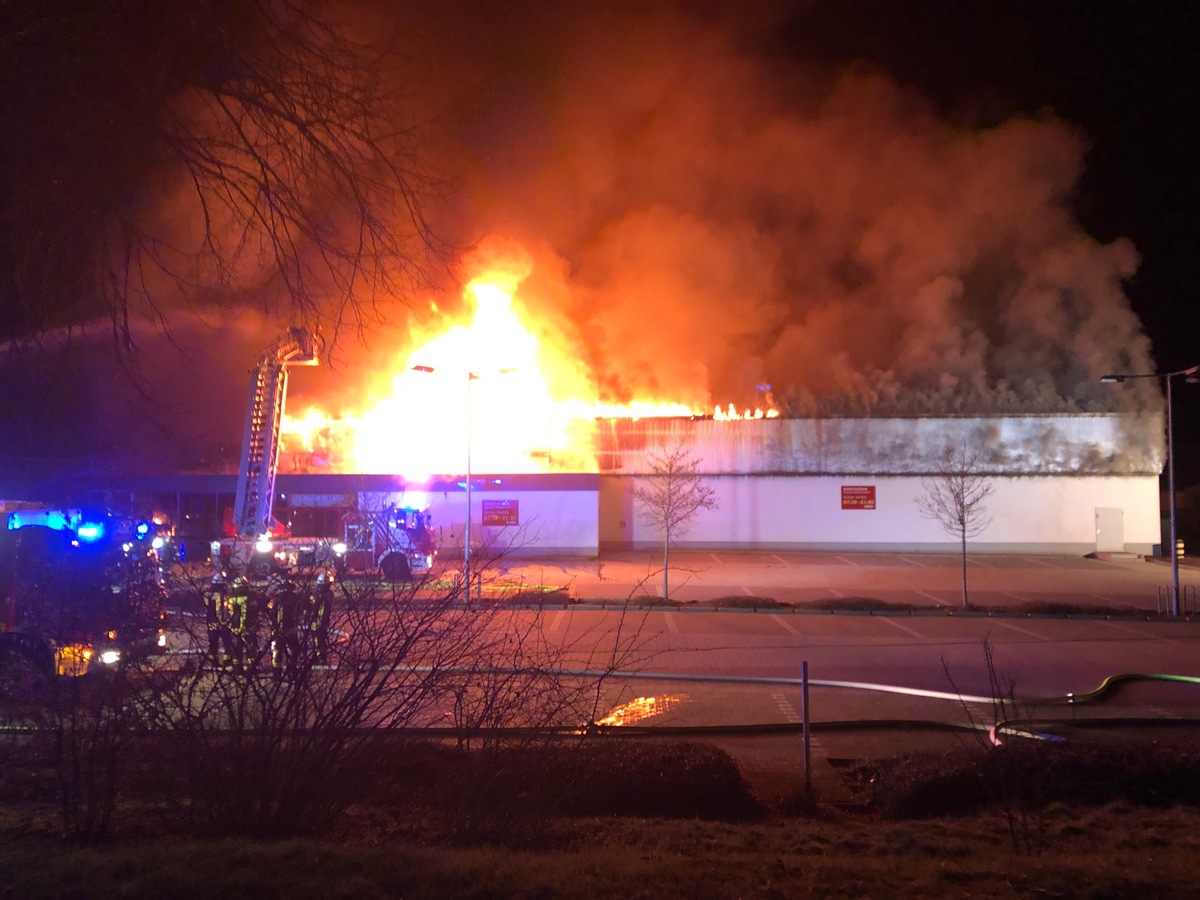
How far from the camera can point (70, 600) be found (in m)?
7.25

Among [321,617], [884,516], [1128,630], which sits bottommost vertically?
[1128,630]

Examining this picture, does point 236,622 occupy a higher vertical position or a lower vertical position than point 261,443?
lower

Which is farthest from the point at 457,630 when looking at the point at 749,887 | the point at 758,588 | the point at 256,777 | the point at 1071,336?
the point at 1071,336

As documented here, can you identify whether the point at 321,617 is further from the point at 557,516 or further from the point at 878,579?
the point at 557,516

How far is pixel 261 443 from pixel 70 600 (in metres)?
14.4

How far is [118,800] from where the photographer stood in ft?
17.1

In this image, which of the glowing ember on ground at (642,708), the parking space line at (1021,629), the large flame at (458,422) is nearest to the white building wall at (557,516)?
the large flame at (458,422)

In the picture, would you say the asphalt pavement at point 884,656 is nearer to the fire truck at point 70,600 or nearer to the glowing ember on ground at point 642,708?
the glowing ember on ground at point 642,708

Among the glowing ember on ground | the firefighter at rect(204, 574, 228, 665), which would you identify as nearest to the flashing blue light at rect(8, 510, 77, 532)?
the firefighter at rect(204, 574, 228, 665)

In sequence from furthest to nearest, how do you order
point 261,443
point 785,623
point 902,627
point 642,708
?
point 261,443 → point 785,623 → point 902,627 → point 642,708

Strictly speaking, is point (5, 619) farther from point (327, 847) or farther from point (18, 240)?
point (327, 847)

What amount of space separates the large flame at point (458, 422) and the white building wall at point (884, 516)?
3.51m

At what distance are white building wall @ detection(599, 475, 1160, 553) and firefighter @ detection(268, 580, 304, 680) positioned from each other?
109 feet

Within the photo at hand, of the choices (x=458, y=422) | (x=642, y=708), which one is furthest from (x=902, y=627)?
(x=458, y=422)
